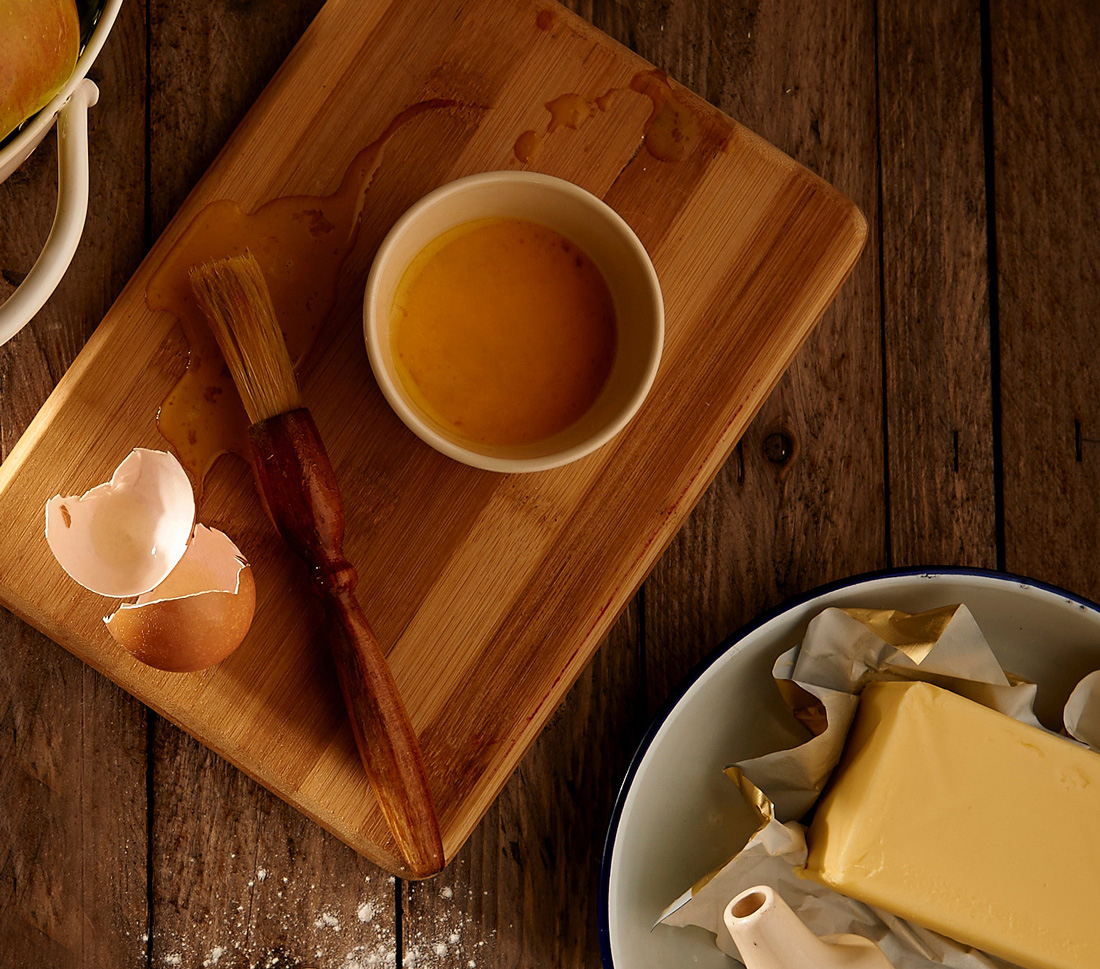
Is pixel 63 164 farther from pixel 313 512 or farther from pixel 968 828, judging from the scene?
pixel 968 828

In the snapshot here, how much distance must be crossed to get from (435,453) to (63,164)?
0.34 m

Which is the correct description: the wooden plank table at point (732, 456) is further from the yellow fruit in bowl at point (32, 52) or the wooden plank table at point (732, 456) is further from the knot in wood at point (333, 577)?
the yellow fruit in bowl at point (32, 52)

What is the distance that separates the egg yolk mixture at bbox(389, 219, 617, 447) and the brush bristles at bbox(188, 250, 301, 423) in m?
0.10

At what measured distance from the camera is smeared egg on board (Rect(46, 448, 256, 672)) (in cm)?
68

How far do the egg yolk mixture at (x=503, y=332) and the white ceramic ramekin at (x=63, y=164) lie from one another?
9.7 inches

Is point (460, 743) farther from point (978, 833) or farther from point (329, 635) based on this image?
point (978, 833)

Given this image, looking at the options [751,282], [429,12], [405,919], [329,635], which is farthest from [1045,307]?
[405,919]

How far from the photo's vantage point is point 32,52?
1.45 ft

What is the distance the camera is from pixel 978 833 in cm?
77

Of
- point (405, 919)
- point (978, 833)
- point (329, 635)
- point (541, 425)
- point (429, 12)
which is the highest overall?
→ point (429, 12)

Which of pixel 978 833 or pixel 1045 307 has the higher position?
pixel 1045 307

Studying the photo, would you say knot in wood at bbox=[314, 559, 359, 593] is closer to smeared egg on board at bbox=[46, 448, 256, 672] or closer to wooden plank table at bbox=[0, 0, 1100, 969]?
smeared egg on board at bbox=[46, 448, 256, 672]

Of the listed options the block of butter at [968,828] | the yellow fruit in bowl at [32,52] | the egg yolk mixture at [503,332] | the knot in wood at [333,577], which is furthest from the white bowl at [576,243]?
the block of butter at [968,828]

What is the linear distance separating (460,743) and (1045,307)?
723mm
